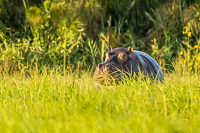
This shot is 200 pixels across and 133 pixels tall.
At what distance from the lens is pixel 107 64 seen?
3521 millimetres

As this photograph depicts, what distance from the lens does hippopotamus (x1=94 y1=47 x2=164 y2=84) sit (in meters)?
3.48

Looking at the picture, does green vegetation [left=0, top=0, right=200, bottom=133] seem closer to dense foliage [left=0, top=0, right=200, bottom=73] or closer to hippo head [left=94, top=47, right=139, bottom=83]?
dense foliage [left=0, top=0, right=200, bottom=73]

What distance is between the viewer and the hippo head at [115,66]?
3.48m

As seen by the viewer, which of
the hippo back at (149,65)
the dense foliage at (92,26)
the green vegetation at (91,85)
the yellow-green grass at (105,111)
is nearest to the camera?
the yellow-green grass at (105,111)

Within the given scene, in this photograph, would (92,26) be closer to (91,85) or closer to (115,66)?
(115,66)

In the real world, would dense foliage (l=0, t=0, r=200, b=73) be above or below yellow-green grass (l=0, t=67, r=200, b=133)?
above

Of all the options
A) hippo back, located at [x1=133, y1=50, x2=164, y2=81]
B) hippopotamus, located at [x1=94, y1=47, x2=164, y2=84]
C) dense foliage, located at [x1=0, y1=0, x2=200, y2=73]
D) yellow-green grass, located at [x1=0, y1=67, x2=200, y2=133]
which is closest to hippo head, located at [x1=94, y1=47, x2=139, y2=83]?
hippopotamus, located at [x1=94, y1=47, x2=164, y2=84]

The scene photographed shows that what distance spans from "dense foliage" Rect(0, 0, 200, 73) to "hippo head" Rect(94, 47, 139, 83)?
3.29 m

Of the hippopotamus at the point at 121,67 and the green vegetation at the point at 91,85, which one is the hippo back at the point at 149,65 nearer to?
the hippopotamus at the point at 121,67

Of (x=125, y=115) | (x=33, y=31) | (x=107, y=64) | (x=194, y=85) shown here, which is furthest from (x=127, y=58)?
(x=33, y=31)

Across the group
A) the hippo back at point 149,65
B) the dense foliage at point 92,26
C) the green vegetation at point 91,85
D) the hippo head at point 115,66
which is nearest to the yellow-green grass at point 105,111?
the green vegetation at point 91,85

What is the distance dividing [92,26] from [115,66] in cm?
460

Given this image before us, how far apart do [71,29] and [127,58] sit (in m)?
4.06

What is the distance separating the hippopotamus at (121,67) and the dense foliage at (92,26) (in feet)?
10.7
